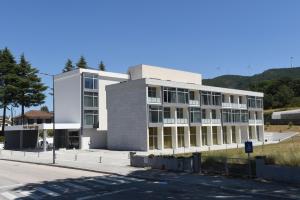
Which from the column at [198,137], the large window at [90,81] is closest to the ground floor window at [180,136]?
the column at [198,137]

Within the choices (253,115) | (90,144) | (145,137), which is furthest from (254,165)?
(253,115)

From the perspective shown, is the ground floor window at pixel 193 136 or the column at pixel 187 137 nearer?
the column at pixel 187 137

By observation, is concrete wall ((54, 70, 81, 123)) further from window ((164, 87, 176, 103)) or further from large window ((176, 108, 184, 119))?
large window ((176, 108, 184, 119))

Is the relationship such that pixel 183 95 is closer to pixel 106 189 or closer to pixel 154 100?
pixel 154 100

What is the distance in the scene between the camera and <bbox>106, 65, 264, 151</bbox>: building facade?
Result: 5678 centimetres

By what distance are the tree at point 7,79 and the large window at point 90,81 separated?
73.9 ft

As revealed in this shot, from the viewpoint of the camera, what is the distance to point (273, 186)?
1884 cm

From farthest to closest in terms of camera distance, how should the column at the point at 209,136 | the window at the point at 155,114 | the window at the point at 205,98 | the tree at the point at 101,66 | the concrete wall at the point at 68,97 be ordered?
the tree at the point at 101,66 → the column at the point at 209,136 → the window at the point at 205,98 → the concrete wall at the point at 68,97 → the window at the point at 155,114

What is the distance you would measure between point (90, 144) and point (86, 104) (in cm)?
661

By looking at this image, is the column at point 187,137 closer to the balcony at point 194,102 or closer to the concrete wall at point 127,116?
the balcony at point 194,102

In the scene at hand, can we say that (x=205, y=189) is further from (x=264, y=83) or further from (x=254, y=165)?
(x=264, y=83)

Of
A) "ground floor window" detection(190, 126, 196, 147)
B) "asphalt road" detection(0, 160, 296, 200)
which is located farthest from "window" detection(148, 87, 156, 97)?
"asphalt road" detection(0, 160, 296, 200)

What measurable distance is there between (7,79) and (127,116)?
3503 centimetres

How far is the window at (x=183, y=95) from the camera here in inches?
2419
